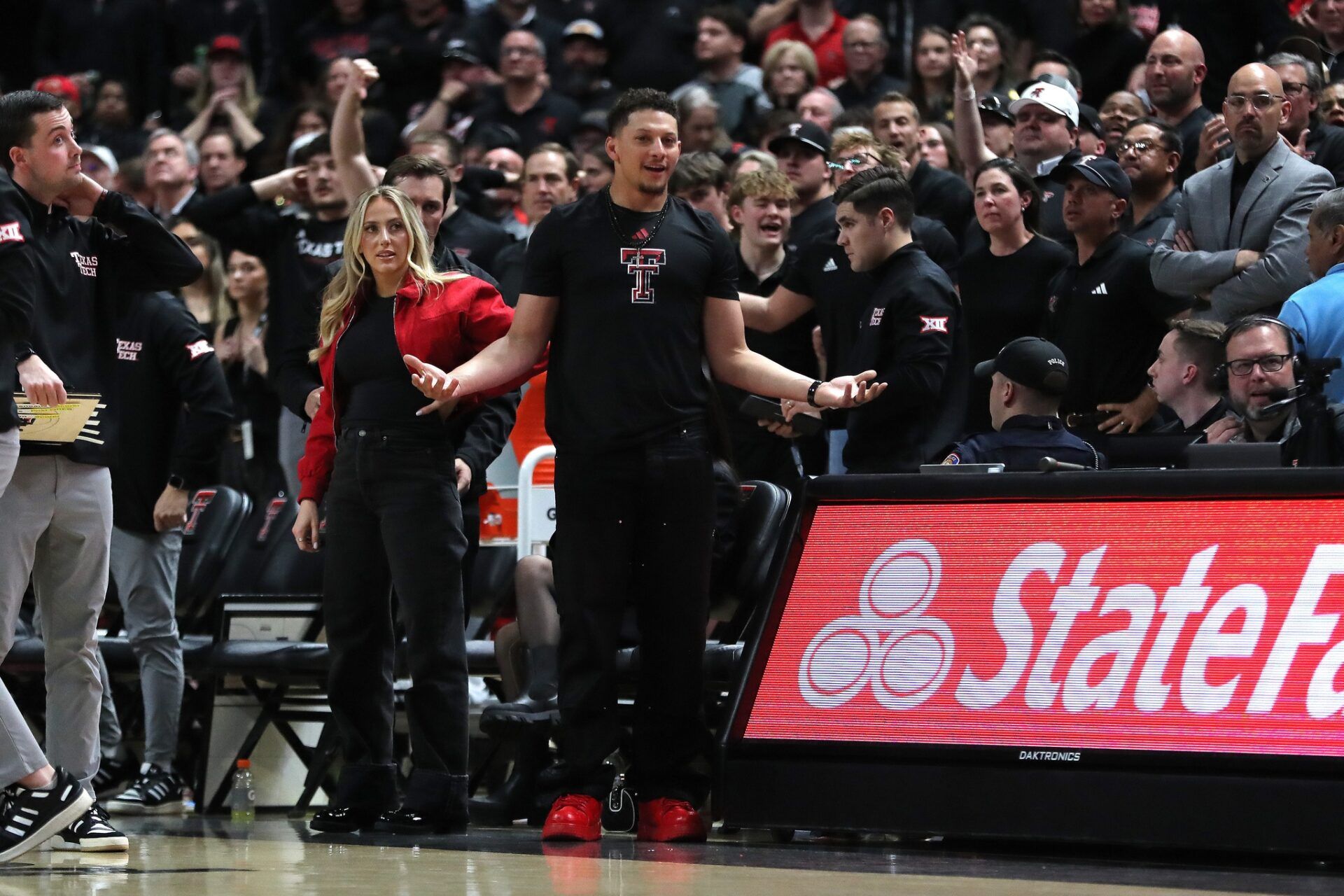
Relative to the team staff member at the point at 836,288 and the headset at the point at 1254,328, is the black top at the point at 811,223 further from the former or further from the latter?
the headset at the point at 1254,328

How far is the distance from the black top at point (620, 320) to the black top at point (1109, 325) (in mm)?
2281

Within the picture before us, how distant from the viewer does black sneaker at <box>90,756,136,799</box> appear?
885 centimetres

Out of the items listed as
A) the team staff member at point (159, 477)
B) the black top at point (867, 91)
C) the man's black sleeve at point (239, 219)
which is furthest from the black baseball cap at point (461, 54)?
the team staff member at point (159, 477)

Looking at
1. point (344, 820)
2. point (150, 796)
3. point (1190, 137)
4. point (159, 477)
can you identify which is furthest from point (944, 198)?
point (150, 796)

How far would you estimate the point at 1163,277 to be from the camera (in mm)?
7859

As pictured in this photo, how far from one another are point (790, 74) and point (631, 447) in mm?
6348

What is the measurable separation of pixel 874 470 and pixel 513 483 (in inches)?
92.0

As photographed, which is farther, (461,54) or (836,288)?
(461,54)

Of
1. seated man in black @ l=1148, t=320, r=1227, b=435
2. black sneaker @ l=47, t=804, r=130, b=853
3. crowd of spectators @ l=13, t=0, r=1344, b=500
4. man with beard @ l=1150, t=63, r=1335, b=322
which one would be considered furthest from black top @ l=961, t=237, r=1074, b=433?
black sneaker @ l=47, t=804, r=130, b=853

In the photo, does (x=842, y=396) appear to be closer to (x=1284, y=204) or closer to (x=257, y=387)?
(x=1284, y=204)

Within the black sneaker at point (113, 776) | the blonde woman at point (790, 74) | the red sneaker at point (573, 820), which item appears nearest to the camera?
the red sneaker at point (573, 820)

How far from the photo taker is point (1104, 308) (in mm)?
8039

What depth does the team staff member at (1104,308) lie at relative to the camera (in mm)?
8047

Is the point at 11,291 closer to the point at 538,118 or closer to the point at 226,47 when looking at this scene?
the point at 538,118
